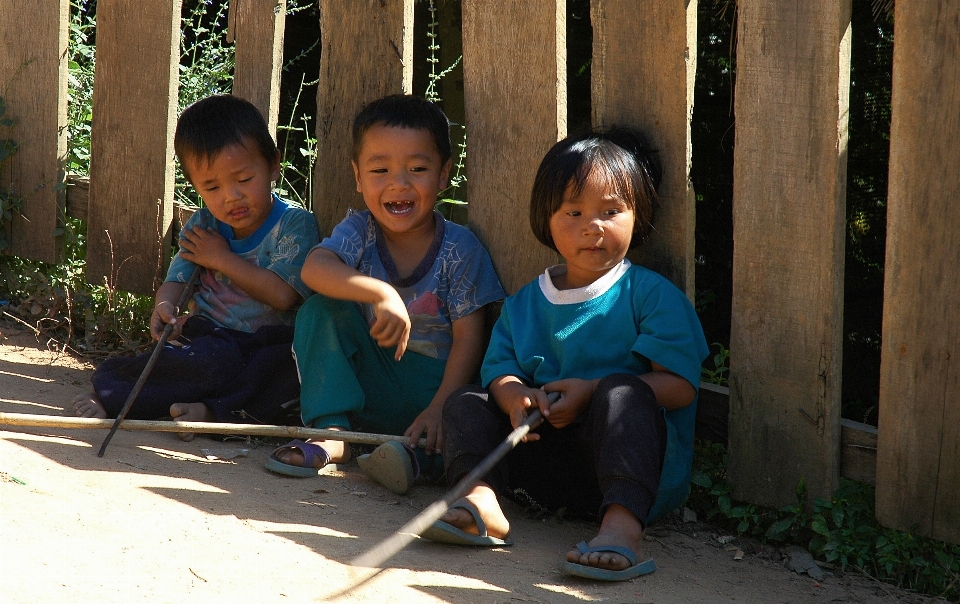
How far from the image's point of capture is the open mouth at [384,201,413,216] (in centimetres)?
321

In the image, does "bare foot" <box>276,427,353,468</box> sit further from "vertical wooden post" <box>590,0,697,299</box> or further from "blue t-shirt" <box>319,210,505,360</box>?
"vertical wooden post" <box>590,0,697,299</box>

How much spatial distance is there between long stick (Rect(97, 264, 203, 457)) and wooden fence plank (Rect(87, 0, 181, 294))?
1.79 feet

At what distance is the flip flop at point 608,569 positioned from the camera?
2.30 meters

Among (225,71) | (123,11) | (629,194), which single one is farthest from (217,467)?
(225,71)

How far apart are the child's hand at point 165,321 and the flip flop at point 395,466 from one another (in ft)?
3.06

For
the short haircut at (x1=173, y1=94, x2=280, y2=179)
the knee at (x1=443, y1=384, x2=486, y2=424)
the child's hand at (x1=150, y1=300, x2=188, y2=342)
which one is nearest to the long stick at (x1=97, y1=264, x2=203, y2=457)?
the child's hand at (x1=150, y1=300, x2=188, y2=342)

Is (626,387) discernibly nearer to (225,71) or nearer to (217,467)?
(217,467)

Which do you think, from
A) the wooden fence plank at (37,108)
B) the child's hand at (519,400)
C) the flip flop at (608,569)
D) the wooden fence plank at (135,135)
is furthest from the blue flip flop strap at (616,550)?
the wooden fence plank at (37,108)

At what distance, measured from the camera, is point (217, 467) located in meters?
2.98

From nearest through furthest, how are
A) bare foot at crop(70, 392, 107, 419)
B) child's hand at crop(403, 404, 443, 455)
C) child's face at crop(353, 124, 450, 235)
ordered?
child's hand at crop(403, 404, 443, 455)
child's face at crop(353, 124, 450, 235)
bare foot at crop(70, 392, 107, 419)

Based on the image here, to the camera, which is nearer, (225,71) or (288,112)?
(225,71)

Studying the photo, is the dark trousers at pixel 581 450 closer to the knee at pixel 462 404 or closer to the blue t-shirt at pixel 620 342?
the knee at pixel 462 404

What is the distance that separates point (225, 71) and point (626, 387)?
3.73 m

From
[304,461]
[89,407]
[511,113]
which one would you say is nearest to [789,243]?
[511,113]
